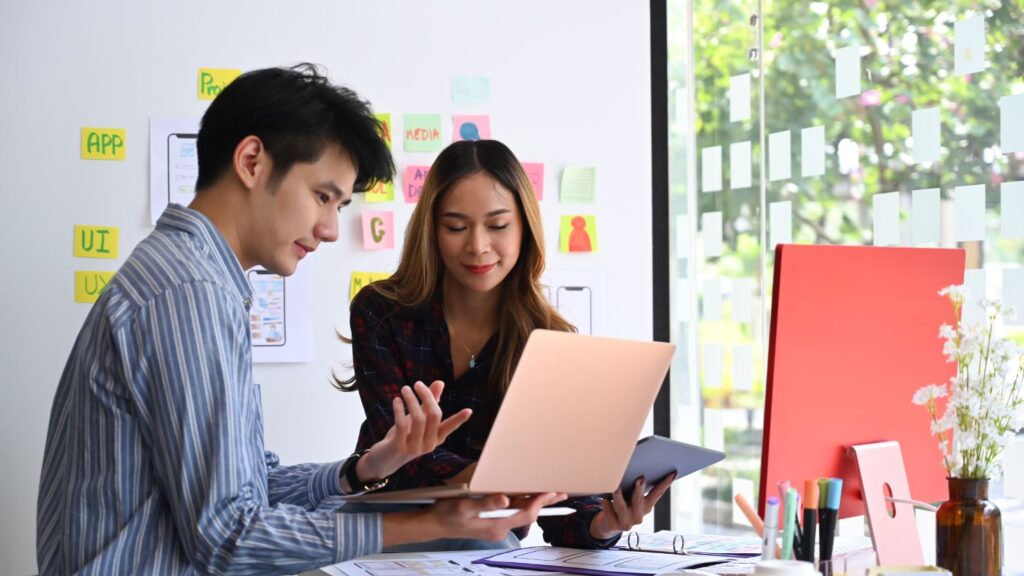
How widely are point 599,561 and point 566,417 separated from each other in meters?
0.39

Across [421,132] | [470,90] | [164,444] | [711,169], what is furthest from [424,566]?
[711,169]

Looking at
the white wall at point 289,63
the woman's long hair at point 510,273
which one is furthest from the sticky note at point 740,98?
the woman's long hair at point 510,273

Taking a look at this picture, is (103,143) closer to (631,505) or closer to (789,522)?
(631,505)

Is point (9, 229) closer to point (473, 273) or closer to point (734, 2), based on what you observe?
point (473, 273)

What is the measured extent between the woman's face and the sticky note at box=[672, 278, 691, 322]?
121cm

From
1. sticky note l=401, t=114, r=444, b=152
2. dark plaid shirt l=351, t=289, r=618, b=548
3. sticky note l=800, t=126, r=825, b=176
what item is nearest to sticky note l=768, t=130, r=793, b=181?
sticky note l=800, t=126, r=825, b=176

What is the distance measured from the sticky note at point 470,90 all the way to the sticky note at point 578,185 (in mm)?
304

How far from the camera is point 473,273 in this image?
6.53ft

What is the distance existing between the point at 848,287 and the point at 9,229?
2056 millimetres

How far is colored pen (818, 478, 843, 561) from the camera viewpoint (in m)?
1.11

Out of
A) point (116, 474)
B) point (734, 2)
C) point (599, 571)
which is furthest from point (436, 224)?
point (734, 2)

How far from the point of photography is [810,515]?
1.11m

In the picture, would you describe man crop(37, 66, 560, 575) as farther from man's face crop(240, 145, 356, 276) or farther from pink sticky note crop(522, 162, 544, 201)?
pink sticky note crop(522, 162, 544, 201)

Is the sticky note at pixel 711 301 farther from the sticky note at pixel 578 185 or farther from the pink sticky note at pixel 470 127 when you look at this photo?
the pink sticky note at pixel 470 127
